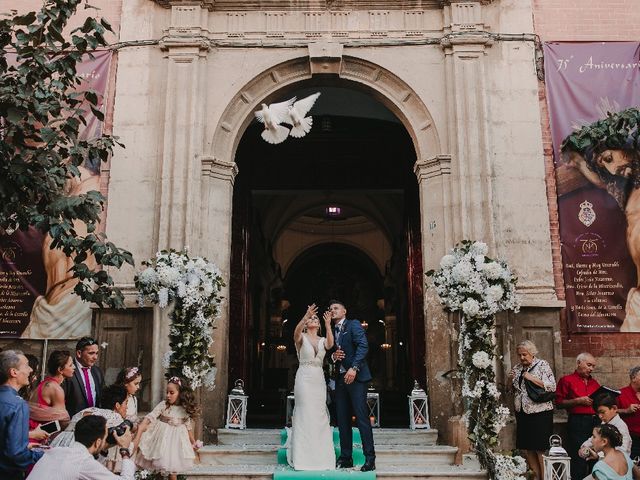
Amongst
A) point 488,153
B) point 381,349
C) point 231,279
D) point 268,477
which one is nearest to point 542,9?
point 488,153

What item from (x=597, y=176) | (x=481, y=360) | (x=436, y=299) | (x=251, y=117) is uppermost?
(x=251, y=117)

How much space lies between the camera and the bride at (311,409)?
7.05 meters

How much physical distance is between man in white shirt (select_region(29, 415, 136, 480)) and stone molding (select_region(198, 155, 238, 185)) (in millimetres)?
5548

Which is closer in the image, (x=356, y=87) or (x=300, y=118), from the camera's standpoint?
(x=300, y=118)

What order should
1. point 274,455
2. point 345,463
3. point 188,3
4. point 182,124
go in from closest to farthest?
point 345,463 → point 274,455 → point 182,124 → point 188,3

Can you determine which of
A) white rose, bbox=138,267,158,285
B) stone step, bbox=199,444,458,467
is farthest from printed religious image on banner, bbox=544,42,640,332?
white rose, bbox=138,267,158,285

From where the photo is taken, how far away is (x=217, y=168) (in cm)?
936

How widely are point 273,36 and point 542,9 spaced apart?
13.1 ft

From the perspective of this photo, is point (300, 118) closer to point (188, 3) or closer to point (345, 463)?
point (188, 3)

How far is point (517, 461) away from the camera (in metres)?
6.77

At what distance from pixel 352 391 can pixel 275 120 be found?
12.5 feet

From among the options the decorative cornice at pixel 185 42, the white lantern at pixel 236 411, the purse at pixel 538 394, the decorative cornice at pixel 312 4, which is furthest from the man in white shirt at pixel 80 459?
the decorative cornice at pixel 312 4

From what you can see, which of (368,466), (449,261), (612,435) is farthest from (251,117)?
(612,435)

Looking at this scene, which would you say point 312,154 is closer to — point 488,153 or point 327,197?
point 488,153
